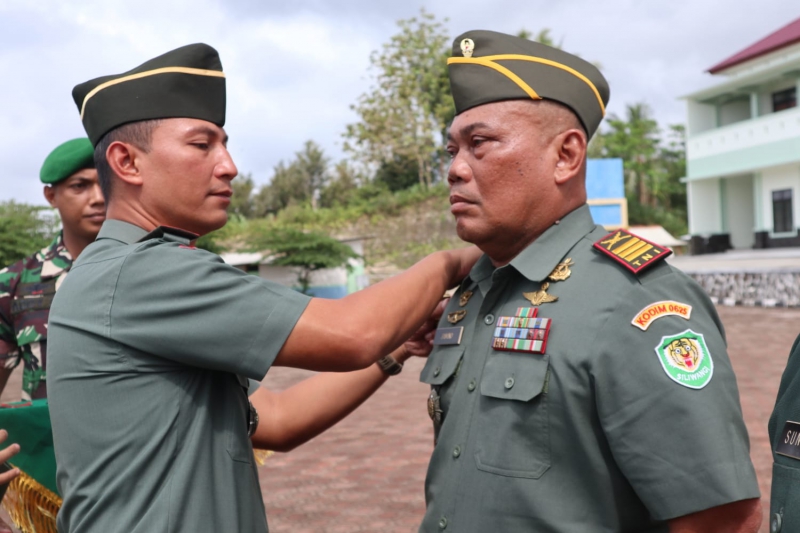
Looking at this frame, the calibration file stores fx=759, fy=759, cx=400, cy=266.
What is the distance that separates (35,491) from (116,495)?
51.9 inches

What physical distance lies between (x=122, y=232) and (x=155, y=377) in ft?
1.45

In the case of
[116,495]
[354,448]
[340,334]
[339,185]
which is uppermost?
[339,185]

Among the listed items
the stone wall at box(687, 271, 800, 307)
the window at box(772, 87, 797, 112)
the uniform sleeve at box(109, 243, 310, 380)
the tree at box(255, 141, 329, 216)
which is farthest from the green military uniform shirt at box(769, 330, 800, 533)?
the tree at box(255, 141, 329, 216)

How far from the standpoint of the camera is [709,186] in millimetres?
29297

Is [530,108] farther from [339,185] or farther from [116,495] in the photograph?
[339,185]

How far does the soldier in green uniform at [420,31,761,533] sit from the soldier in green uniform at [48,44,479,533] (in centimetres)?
26

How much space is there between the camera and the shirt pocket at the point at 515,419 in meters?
1.84

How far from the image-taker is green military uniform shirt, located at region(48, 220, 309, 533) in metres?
1.84

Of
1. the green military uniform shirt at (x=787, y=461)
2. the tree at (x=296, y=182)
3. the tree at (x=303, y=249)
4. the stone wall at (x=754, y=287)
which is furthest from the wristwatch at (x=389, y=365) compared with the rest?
the tree at (x=296, y=182)

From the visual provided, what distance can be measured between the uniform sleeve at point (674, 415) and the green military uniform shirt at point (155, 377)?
0.79m

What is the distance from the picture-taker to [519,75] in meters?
2.05

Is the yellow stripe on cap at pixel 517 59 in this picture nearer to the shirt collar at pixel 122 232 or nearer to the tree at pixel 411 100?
the shirt collar at pixel 122 232

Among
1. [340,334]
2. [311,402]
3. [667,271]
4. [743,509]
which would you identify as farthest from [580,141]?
[311,402]

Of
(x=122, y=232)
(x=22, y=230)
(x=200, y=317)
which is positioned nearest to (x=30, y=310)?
(x=122, y=232)
